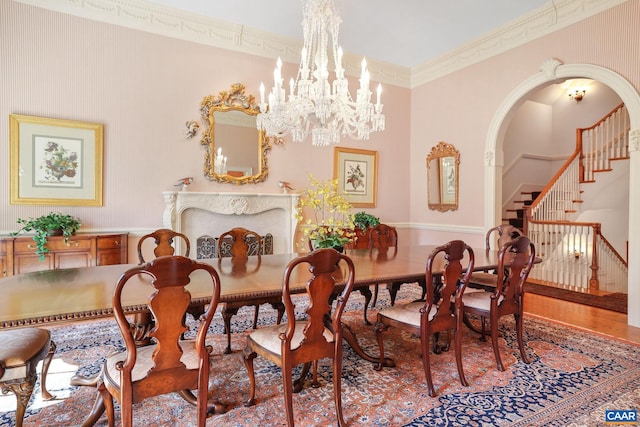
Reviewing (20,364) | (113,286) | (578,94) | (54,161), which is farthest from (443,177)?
(20,364)

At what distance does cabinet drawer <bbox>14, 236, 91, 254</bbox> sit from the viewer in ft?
11.3

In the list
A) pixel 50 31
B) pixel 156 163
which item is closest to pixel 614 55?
pixel 156 163

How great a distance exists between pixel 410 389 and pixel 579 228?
176 inches

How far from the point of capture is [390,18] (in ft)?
14.6

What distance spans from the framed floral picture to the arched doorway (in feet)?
5.79

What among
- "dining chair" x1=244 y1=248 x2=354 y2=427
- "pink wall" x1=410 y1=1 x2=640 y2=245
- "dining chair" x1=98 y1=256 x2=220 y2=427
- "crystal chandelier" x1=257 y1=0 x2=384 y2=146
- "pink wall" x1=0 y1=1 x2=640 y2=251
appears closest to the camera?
"dining chair" x1=98 y1=256 x2=220 y2=427

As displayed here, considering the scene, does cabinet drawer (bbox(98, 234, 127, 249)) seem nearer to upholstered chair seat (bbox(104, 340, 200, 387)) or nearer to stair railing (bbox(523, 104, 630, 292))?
upholstered chair seat (bbox(104, 340, 200, 387))

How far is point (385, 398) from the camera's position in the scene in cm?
213

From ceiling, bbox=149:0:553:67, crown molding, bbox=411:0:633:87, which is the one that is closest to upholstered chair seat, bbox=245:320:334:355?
ceiling, bbox=149:0:553:67

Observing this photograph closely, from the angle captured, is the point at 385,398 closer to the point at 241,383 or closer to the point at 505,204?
the point at 241,383

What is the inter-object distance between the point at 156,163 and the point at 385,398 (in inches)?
149

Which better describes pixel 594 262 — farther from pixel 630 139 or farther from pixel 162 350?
pixel 162 350

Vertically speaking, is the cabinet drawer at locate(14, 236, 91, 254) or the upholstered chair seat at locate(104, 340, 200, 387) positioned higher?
the cabinet drawer at locate(14, 236, 91, 254)

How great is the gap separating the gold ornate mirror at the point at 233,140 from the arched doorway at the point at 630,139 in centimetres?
316
